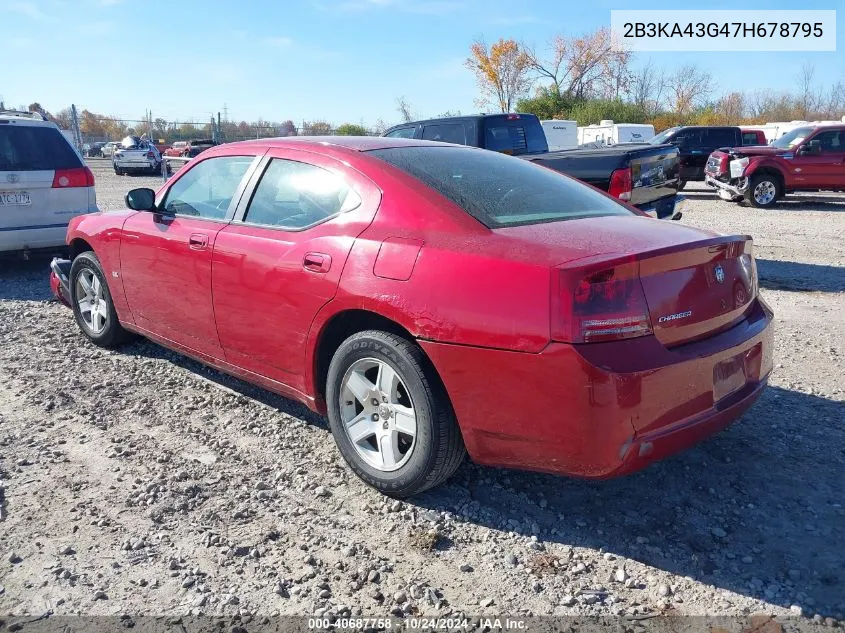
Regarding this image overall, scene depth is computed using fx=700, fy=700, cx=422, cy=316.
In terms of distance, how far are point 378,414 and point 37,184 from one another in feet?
20.9

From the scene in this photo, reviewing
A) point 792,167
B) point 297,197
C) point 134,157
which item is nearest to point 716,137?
point 792,167

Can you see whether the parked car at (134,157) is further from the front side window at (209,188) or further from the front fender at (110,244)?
the front side window at (209,188)


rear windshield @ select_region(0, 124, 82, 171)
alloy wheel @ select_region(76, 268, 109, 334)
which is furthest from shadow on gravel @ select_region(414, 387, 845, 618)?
rear windshield @ select_region(0, 124, 82, 171)

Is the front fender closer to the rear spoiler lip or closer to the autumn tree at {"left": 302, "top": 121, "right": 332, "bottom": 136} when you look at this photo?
the rear spoiler lip

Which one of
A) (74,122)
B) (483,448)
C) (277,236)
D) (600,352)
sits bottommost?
(483,448)

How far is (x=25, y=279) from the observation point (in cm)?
811

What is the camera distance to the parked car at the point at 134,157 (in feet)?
89.8

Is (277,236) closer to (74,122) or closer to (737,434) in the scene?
(737,434)

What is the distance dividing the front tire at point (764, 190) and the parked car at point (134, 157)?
857 inches

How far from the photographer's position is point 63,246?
815cm

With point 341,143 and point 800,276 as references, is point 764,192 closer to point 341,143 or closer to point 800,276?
point 800,276

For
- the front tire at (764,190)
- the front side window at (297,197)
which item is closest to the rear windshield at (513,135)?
the front side window at (297,197)

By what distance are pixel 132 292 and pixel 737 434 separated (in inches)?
152

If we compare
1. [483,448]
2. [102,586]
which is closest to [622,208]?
[483,448]
